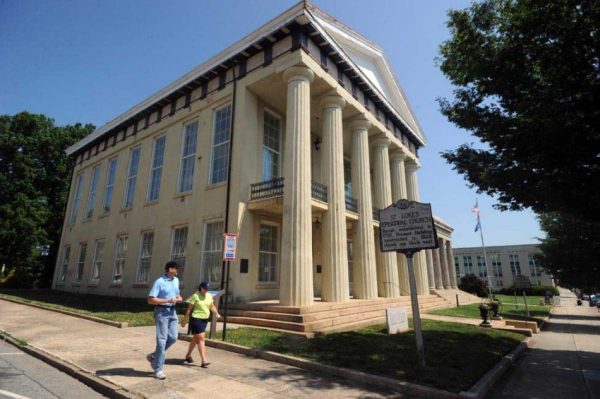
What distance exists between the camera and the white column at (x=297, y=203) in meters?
11.6

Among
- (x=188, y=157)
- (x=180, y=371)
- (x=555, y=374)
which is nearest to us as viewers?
(x=180, y=371)

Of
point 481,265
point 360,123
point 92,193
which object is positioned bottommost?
point 481,265

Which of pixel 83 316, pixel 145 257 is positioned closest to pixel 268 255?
pixel 83 316

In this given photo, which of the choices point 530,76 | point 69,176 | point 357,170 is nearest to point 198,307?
point 530,76

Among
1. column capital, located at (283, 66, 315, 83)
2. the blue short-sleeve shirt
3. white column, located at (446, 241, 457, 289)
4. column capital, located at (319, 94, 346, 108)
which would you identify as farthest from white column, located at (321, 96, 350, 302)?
white column, located at (446, 241, 457, 289)

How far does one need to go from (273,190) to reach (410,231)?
7.67 metres

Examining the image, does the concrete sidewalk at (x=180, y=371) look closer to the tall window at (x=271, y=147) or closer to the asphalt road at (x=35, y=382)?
the asphalt road at (x=35, y=382)

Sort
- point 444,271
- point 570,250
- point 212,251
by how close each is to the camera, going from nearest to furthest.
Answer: point 212,251, point 570,250, point 444,271

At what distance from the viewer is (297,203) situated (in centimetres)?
1237

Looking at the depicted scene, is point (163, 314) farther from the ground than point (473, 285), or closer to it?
closer to it

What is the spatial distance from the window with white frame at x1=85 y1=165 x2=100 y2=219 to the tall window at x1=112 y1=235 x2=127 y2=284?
5.81 metres

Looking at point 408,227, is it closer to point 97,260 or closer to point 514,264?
point 97,260

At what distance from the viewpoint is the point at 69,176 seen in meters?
32.5

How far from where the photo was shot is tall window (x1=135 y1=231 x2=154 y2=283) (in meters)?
17.9
